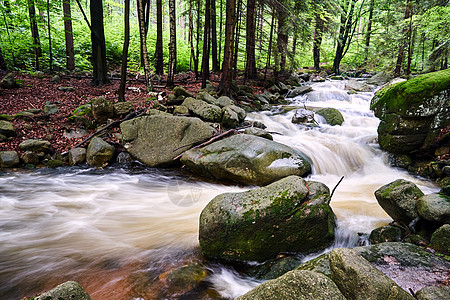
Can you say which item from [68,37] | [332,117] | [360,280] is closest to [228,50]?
[332,117]

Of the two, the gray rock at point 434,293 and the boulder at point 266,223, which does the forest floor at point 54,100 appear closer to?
the boulder at point 266,223

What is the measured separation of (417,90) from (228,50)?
6.73m

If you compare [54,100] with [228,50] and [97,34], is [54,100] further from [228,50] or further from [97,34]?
[228,50]

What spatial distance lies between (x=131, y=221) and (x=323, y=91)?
15.1 meters

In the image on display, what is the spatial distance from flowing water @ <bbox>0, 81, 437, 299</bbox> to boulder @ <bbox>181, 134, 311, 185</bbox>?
0.47 m

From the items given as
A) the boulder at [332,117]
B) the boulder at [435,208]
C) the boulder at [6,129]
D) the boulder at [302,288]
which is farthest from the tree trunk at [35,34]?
the boulder at [435,208]

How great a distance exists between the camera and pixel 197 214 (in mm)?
5238

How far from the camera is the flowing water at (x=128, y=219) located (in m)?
3.45

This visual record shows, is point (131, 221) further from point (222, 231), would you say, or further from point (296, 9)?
point (296, 9)

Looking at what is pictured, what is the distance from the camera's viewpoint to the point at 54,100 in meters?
10.1

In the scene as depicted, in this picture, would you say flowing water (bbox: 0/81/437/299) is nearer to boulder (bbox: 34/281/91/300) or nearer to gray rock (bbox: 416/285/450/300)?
boulder (bbox: 34/281/91/300)

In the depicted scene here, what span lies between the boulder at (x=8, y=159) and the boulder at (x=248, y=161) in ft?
16.9

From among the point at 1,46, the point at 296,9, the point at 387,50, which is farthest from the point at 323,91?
the point at 1,46

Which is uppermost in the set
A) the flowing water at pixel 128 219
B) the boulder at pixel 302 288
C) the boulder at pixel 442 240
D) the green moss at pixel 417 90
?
the green moss at pixel 417 90
